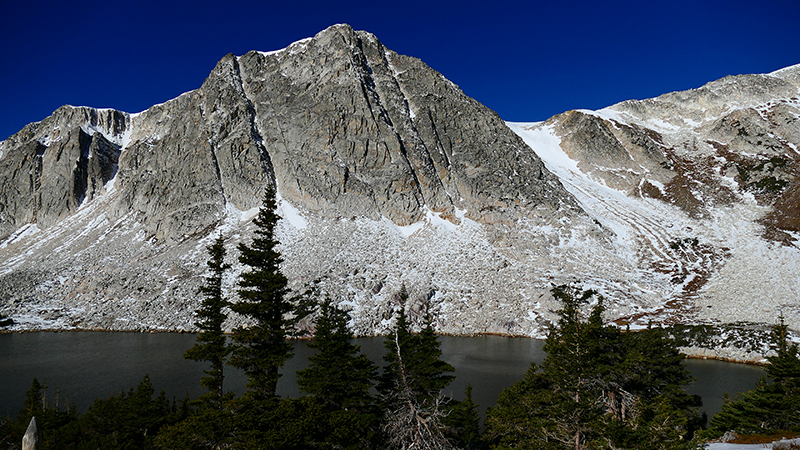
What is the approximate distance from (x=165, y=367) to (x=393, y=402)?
31.3 meters

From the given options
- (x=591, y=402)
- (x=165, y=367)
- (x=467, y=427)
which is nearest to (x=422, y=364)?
(x=467, y=427)

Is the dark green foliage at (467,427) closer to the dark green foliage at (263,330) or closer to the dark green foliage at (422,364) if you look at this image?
the dark green foliage at (422,364)

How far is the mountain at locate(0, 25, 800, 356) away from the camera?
55.5m

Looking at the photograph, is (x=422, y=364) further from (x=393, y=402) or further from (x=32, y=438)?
(x=32, y=438)

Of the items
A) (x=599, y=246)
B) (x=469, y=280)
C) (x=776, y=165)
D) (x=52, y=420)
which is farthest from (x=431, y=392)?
(x=776, y=165)

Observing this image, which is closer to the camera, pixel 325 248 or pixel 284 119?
pixel 325 248

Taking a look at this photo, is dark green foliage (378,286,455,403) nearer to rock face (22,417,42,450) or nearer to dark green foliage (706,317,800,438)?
dark green foliage (706,317,800,438)

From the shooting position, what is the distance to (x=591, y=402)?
11727 millimetres

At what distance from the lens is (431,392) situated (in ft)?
57.0

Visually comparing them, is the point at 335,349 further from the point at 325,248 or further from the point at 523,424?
the point at 325,248

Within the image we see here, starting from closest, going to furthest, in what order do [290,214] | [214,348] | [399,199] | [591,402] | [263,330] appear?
[591,402] → [263,330] → [214,348] → [290,214] → [399,199]

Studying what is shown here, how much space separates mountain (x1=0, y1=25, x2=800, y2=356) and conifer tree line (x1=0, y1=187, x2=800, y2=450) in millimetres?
31578

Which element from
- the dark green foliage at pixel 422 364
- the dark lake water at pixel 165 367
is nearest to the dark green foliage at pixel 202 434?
the dark green foliage at pixel 422 364

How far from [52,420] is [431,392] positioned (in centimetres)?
1813
